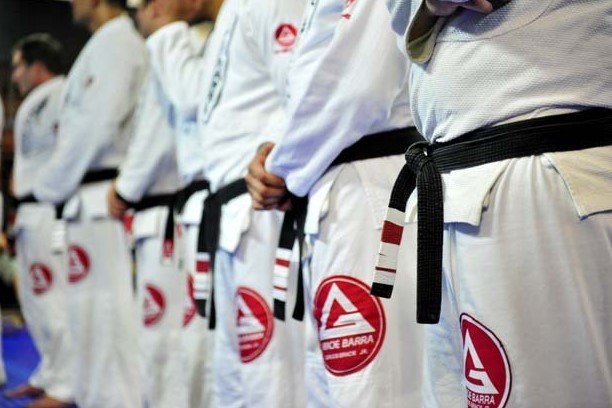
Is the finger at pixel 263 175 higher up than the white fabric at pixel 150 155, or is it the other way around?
the white fabric at pixel 150 155

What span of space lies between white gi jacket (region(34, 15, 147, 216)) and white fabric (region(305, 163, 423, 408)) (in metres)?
2.22

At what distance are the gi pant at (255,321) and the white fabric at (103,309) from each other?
1.45 m

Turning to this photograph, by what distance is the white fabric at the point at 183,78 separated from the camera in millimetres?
3242

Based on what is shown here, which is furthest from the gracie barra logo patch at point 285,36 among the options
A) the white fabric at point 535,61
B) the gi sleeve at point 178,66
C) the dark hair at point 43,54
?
the dark hair at point 43,54

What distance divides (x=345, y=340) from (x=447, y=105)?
71 cm

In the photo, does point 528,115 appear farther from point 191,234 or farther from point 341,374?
point 191,234

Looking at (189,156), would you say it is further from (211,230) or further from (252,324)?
(252,324)

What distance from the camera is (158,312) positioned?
3607 mm

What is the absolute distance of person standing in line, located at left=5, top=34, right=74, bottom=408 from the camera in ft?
15.2

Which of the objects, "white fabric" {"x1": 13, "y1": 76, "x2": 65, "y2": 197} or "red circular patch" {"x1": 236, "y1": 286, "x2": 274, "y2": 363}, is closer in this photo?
"red circular patch" {"x1": 236, "y1": 286, "x2": 274, "y2": 363}

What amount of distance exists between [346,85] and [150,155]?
1.86 meters

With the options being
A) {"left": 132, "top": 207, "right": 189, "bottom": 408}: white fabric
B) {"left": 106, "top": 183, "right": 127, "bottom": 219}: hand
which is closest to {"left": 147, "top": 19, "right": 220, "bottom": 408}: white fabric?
{"left": 132, "top": 207, "right": 189, "bottom": 408}: white fabric

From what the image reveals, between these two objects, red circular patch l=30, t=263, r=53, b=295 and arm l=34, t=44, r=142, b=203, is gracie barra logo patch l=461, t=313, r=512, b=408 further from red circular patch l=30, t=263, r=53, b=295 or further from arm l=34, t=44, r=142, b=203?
red circular patch l=30, t=263, r=53, b=295

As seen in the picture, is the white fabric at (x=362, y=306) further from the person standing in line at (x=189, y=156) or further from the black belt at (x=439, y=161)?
the person standing in line at (x=189, y=156)
